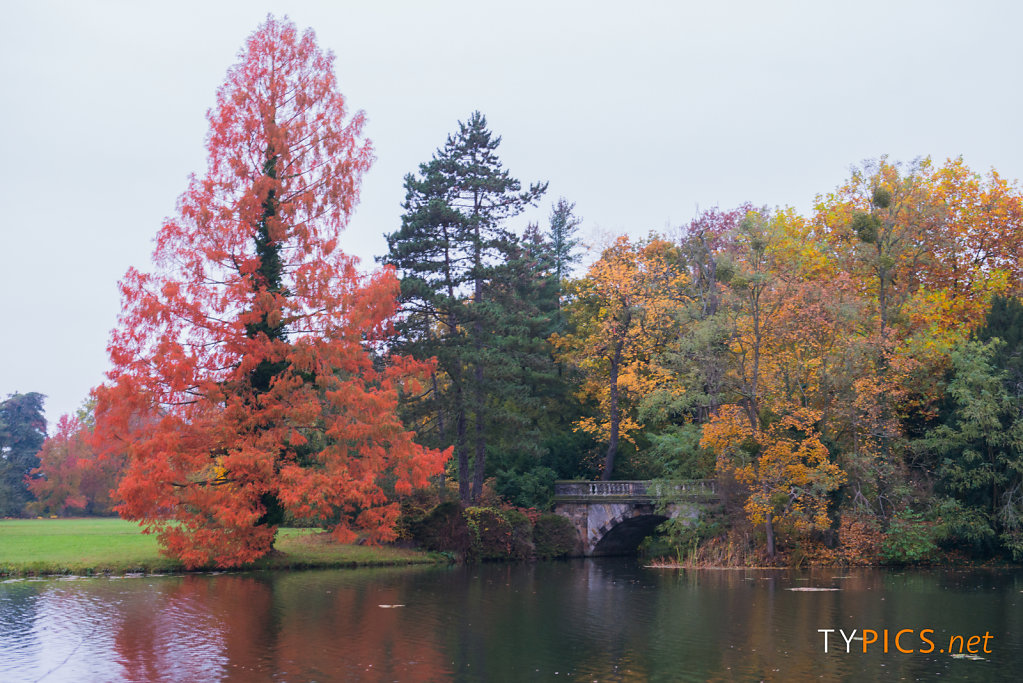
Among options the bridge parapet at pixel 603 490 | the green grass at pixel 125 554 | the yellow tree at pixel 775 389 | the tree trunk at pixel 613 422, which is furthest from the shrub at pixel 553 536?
the yellow tree at pixel 775 389

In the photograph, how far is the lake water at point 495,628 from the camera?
16.0 m

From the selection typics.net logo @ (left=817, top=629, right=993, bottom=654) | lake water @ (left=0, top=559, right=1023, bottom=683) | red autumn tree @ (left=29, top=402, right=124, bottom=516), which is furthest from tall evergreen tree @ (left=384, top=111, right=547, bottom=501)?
red autumn tree @ (left=29, top=402, right=124, bottom=516)

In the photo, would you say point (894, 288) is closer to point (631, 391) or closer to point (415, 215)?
point (631, 391)

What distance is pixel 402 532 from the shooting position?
43.0 metres

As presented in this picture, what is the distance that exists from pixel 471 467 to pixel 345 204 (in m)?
20.5

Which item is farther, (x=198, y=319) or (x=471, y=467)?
(x=471, y=467)

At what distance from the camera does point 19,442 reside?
95.8 m

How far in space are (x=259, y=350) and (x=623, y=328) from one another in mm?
23285

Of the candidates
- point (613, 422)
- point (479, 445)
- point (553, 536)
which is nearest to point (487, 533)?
point (553, 536)

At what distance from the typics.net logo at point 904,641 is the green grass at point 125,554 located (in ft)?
75.7

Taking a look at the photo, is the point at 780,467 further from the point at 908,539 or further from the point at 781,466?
the point at 908,539

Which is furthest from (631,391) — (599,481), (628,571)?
(628,571)

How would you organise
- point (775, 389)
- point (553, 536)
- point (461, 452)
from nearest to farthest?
point (775, 389), point (553, 536), point (461, 452)

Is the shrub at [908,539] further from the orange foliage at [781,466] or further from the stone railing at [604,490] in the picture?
the stone railing at [604,490]
